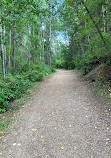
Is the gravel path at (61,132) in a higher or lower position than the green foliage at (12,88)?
lower

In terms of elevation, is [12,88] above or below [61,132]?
above

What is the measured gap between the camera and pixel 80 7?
267 inches

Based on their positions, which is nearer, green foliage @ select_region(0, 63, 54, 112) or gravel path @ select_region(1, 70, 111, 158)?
gravel path @ select_region(1, 70, 111, 158)

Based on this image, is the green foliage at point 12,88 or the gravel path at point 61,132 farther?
the green foliage at point 12,88

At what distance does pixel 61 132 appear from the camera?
3.32 metres

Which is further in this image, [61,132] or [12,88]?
[12,88]

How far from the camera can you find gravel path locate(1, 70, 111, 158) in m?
2.61

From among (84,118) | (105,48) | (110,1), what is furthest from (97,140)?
(110,1)

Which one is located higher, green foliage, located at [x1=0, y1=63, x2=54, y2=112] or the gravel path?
green foliage, located at [x1=0, y1=63, x2=54, y2=112]

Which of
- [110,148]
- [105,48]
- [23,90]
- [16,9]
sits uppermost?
[16,9]

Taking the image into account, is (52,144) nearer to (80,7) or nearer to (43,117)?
(43,117)

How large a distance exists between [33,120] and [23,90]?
3575mm

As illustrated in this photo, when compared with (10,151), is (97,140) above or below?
above

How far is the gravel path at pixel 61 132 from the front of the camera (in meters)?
2.61
